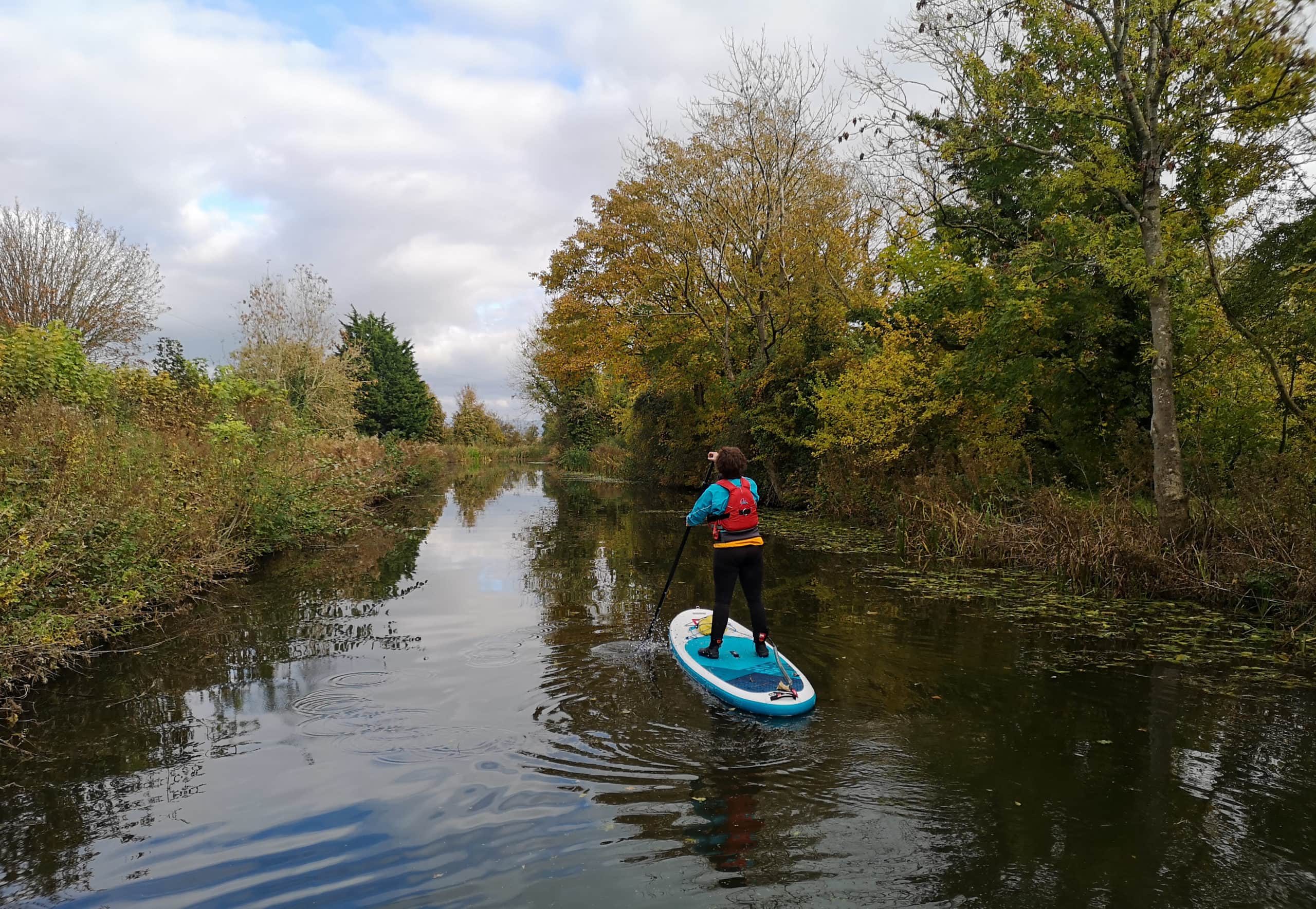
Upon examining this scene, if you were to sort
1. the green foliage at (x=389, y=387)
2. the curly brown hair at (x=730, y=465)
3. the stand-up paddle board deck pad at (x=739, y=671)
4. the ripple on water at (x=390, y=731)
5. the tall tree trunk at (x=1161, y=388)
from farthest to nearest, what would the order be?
the green foliage at (x=389, y=387) → the tall tree trunk at (x=1161, y=388) → the curly brown hair at (x=730, y=465) → the stand-up paddle board deck pad at (x=739, y=671) → the ripple on water at (x=390, y=731)

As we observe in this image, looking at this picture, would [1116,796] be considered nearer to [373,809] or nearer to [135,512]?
[373,809]

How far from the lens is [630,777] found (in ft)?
15.0

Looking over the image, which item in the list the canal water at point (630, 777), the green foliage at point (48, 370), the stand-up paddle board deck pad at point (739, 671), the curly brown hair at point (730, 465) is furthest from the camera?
the green foliage at point (48, 370)

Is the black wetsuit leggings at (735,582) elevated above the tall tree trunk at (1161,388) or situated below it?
below

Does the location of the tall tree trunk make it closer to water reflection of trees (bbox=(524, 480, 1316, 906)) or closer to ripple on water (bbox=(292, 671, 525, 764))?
water reflection of trees (bbox=(524, 480, 1316, 906))

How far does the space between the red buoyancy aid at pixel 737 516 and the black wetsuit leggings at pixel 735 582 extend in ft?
0.36

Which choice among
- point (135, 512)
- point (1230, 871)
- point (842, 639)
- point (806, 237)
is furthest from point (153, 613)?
point (806, 237)

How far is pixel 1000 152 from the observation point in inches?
505

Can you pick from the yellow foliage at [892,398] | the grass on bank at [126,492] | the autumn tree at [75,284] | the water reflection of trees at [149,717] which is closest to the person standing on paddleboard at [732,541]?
the water reflection of trees at [149,717]

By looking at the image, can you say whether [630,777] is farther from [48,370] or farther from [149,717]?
[48,370]

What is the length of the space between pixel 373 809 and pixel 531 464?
186ft

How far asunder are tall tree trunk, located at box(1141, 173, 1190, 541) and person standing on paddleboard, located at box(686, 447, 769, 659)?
6.16 m

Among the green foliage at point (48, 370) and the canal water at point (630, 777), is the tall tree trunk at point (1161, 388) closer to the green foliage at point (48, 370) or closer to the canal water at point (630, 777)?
the canal water at point (630, 777)

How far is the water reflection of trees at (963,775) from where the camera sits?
3.53 metres
